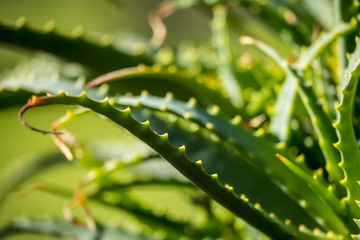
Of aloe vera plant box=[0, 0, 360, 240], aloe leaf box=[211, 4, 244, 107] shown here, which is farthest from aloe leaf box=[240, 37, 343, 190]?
aloe leaf box=[211, 4, 244, 107]

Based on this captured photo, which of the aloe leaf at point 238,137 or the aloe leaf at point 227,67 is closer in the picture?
the aloe leaf at point 238,137

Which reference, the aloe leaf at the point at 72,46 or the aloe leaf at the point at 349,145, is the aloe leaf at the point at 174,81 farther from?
the aloe leaf at the point at 349,145

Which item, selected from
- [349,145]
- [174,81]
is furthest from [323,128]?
[174,81]

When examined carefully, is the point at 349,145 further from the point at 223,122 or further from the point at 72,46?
the point at 72,46

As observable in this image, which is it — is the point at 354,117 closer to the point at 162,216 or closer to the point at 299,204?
the point at 299,204

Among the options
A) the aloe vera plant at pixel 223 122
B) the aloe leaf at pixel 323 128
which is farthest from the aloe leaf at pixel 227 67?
the aloe leaf at pixel 323 128

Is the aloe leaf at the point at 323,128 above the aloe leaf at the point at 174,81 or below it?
below
